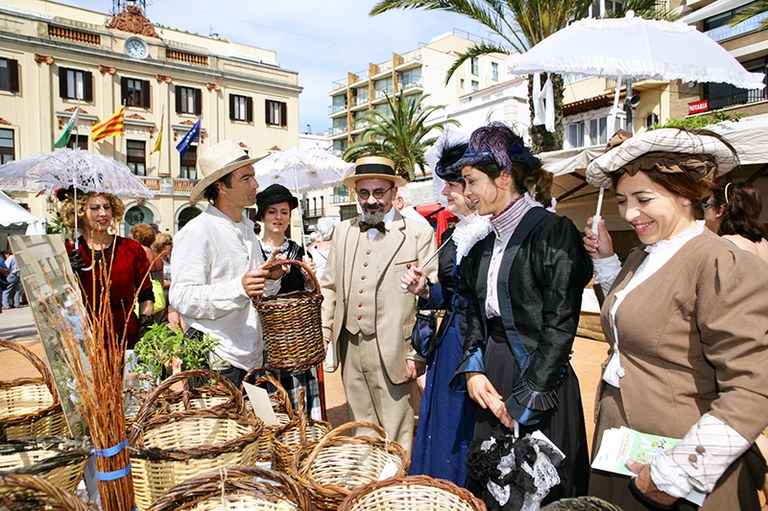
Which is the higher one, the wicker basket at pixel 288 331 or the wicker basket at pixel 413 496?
the wicker basket at pixel 288 331

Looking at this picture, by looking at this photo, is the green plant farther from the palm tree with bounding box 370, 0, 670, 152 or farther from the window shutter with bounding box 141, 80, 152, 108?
the window shutter with bounding box 141, 80, 152, 108

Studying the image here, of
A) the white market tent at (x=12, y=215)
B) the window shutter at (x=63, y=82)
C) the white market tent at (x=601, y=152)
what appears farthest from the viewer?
the window shutter at (x=63, y=82)

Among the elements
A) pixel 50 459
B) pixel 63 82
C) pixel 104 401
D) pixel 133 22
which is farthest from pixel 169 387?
pixel 133 22

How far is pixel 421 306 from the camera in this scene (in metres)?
3.17

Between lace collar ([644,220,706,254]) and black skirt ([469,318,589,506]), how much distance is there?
594 millimetres

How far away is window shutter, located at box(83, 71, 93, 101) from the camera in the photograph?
1014 inches

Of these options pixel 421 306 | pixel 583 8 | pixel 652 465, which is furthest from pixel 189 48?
pixel 652 465

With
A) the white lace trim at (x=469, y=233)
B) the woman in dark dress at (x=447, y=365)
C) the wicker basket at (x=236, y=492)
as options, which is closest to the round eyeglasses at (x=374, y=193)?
the woman in dark dress at (x=447, y=365)

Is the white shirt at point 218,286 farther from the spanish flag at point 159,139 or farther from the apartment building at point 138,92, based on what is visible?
the spanish flag at point 159,139

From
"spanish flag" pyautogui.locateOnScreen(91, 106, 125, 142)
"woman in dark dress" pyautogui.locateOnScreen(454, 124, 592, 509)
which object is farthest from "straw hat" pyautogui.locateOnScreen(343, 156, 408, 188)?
"spanish flag" pyautogui.locateOnScreen(91, 106, 125, 142)

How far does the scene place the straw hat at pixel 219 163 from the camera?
2.89m

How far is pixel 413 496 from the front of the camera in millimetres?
1380

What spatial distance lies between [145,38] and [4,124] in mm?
8358

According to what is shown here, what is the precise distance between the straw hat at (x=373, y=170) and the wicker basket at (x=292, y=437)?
162 cm
